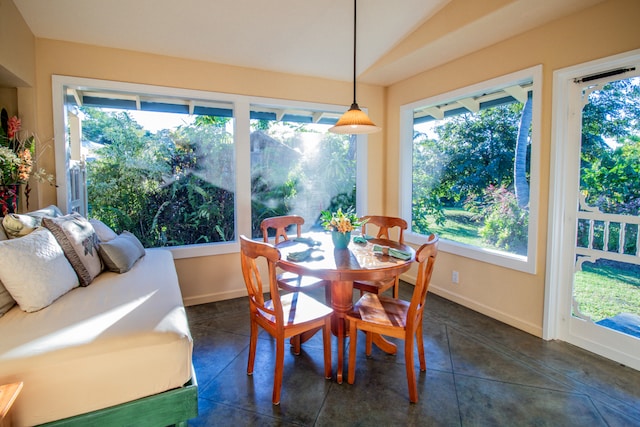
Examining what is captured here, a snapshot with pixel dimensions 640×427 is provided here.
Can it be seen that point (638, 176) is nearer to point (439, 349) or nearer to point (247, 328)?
point (439, 349)

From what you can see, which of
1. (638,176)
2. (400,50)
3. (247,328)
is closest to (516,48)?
(400,50)

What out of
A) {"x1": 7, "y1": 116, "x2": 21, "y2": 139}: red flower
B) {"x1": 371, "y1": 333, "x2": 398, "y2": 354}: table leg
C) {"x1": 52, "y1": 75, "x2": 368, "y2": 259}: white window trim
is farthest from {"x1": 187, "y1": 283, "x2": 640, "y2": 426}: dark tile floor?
{"x1": 7, "y1": 116, "x2": 21, "y2": 139}: red flower

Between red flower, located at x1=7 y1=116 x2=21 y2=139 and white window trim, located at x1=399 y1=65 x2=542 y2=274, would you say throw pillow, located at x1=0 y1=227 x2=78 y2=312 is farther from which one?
white window trim, located at x1=399 y1=65 x2=542 y2=274

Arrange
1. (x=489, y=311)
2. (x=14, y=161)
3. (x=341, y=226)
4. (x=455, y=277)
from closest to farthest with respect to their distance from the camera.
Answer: (x=14, y=161), (x=341, y=226), (x=489, y=311), (x=455, y=277)

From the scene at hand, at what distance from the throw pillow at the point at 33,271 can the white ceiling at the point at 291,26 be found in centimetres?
192

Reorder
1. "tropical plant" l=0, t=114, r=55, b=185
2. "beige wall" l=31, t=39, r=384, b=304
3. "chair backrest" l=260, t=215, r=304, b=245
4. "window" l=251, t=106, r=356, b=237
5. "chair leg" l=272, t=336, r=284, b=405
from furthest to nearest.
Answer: "window" l=251, t=106, r=356, b=237
"chair backrest" l=260, t=215, r=304, b=245
"beige wall" l=31, t=39, r=384, b=304
"tropical plant" l=0, t=114, r=55, b=185
"chair leg" l=272, t=336, r=284, b=405

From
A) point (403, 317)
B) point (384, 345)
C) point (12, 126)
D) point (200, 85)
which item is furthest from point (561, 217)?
point (12, 126)

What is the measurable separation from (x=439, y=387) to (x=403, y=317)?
0.50 m

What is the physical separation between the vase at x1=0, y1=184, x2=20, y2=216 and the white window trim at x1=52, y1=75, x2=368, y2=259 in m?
0.46

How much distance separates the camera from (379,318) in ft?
6.98

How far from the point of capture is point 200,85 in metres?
3.43

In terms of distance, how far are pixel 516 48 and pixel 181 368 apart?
3.45m

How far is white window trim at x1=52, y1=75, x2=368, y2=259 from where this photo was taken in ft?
9.59

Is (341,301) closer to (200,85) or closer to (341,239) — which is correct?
(341,239)
